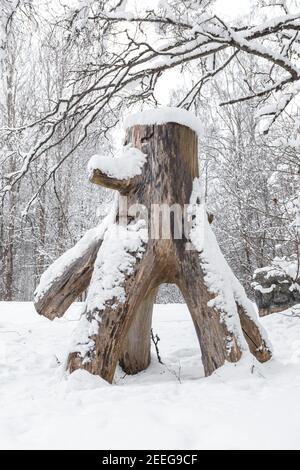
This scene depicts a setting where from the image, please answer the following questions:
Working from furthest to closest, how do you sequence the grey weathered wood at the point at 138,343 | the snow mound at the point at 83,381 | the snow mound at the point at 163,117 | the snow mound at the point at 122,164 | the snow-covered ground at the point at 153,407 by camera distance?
1. the grey weathered wood at the point at 138,343
2. the snow mound at the point at 163,117
3. the snow mound at the point at 122,164
4. the snow mound at the point at 83,381
5. the snow-covered ground at the point at 153,407

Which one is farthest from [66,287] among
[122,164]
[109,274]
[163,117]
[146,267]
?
[163,117]

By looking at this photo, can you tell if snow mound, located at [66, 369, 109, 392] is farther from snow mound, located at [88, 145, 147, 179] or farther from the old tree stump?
snow mound, located at [88, 145, 147, 179]

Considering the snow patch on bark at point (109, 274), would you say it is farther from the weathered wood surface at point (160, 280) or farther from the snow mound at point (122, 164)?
the snow mound at point (122, 164)

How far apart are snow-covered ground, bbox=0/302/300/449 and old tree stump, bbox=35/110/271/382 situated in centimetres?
19

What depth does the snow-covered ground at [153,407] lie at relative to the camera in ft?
5.04

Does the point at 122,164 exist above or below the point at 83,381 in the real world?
above

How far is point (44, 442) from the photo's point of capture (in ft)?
4.98

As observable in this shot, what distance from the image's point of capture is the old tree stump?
2.62 m

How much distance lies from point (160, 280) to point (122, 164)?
0.93 metres

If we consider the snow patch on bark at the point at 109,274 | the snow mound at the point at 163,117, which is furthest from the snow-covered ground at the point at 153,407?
the snow mound at the point at 163,117

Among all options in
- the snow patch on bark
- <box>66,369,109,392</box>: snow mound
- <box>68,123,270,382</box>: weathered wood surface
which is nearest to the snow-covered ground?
<box>66,369,109,392</box>: snow mound

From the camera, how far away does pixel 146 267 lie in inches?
109

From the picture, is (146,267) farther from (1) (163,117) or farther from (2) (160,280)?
(1) (163,117)
